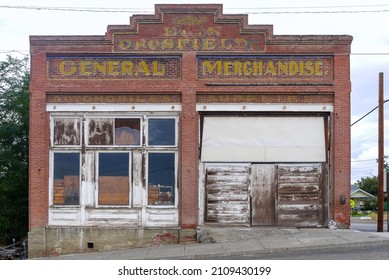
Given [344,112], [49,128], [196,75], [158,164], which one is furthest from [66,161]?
[344,112]

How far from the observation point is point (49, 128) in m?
19.7

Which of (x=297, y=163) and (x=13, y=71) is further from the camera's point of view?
(x=13, y=71)

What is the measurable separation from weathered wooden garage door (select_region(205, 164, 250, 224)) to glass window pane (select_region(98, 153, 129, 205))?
9.13 ft

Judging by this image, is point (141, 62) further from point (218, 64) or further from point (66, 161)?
point (66, 161)

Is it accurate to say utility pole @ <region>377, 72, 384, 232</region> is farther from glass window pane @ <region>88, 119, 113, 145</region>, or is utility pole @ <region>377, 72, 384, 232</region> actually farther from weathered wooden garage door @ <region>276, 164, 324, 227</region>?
glass window pane @ <region>88, 119, 113, 145</region>

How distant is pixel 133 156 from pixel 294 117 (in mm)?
5619

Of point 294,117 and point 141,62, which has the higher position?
point 141,62

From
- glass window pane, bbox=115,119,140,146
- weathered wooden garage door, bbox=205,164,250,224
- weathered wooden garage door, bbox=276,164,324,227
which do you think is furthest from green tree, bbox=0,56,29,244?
weathered wooden garage door, bbox=276,164,324,227

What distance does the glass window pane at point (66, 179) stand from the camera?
19.8 m

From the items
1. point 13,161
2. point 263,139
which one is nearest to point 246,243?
point 263,139

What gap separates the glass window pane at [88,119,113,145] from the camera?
64.6ft

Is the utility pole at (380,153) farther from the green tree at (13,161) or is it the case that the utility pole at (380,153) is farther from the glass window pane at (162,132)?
the green tree at (13,161)

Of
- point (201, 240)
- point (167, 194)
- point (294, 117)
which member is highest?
point (294, 117)

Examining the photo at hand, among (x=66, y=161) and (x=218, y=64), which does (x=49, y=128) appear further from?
(x=218, y=64)
